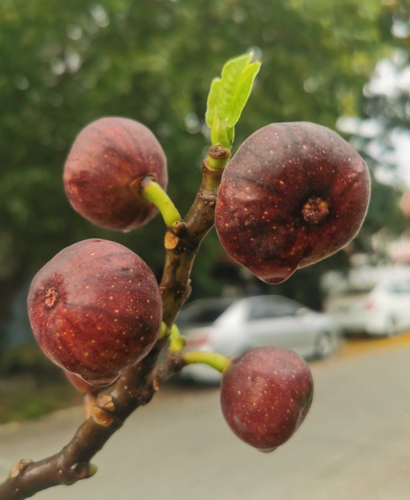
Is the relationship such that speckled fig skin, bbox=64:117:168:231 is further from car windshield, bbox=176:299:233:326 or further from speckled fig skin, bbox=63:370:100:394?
car windshield, bbox=176:299:233:326

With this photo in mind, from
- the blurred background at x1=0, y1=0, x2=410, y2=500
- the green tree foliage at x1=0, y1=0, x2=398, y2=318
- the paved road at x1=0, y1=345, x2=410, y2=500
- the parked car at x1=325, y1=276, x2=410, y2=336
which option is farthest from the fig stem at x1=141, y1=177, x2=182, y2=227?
the parked car at x1=325, y1=276, x2=410, y2=336

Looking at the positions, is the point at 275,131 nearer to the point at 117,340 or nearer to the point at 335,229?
the point at 335,229

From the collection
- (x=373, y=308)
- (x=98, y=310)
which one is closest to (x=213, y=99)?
(x=98, y=310)

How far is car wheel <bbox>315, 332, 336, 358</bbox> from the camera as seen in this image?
1240cm

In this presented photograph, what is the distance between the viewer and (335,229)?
81cm

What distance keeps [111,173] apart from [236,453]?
6048 mm

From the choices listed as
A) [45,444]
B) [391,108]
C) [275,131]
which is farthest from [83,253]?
[391,108]

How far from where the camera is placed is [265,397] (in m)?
1.01

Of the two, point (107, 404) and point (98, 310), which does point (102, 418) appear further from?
point (98, 310)

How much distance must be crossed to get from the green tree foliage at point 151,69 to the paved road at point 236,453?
8.72 feet

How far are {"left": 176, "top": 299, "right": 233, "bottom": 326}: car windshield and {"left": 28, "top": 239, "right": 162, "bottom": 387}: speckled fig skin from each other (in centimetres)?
940

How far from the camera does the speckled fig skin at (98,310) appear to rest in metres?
0.78

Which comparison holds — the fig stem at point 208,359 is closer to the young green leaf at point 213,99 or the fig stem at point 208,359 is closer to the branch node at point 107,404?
the branch node at point 107,404

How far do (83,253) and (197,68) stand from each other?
6.24 m
